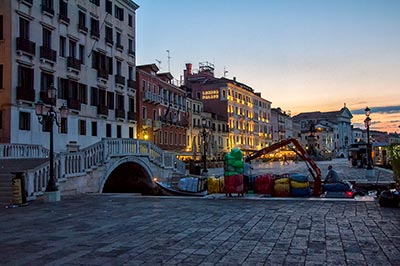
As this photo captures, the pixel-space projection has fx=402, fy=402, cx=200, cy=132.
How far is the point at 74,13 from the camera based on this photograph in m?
31.8

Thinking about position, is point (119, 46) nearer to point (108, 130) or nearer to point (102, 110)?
point (102, 110)

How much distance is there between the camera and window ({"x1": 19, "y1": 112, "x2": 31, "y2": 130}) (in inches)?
1002

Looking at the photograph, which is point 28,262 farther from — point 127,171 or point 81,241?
point 127,171

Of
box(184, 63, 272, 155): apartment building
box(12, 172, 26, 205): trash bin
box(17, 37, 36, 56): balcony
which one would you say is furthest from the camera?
box(184, 63, 272, 155): apartment building

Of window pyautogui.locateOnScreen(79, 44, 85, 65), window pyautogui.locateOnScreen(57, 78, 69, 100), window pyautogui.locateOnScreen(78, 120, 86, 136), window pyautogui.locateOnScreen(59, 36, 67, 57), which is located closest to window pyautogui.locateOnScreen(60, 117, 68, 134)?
window pyautogui.locateOnScreen(57, 78, 69, 100)

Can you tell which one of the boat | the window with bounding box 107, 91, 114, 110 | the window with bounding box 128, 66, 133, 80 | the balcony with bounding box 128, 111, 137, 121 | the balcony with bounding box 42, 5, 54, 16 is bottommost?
the boat

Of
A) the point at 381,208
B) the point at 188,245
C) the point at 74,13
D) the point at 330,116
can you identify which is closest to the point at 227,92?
the point at 74,13

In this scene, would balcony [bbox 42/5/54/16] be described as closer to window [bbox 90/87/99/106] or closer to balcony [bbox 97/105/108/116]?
window [bbox 90/87/99/106]

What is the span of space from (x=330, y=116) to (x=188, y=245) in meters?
167

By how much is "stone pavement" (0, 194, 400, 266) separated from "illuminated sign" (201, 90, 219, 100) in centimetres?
6495

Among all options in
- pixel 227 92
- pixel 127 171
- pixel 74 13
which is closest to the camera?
pixel 127 171

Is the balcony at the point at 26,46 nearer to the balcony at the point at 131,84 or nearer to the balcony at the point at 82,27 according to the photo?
the balcony at the point at 82,27

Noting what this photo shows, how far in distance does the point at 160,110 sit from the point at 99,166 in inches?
1192

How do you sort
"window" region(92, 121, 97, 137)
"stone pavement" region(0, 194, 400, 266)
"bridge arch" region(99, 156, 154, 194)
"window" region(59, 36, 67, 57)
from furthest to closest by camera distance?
"window" region(92, 121, 97, 137)
"window" region(59, 36, 67, 57)
"bridge arch" region(99, 156, 154, 194)
"stone pavement" region(0, 194, 400, 266)
